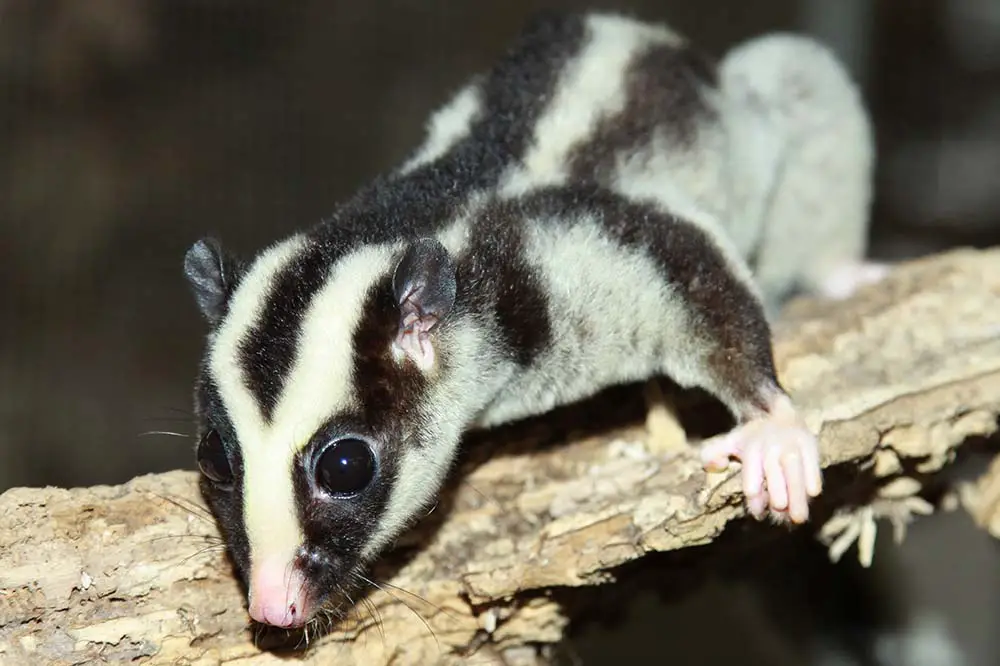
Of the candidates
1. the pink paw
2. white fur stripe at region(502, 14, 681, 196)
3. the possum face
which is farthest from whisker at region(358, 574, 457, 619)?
the pink paw

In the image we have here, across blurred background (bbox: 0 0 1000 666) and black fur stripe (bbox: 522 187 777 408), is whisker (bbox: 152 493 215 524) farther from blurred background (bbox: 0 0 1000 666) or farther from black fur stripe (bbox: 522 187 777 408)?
blurred background (bbox: 0 0 1000 666)

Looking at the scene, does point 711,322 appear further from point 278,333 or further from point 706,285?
point 278,333

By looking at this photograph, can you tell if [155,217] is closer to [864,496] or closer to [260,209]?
[260,209]

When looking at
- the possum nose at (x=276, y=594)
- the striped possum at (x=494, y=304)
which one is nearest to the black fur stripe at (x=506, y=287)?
the striped possum at (x=494, y=304)

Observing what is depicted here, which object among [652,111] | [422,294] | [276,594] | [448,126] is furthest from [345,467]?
[652,111]

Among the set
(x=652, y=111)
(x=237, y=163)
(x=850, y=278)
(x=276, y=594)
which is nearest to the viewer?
(x=276, y=594)
